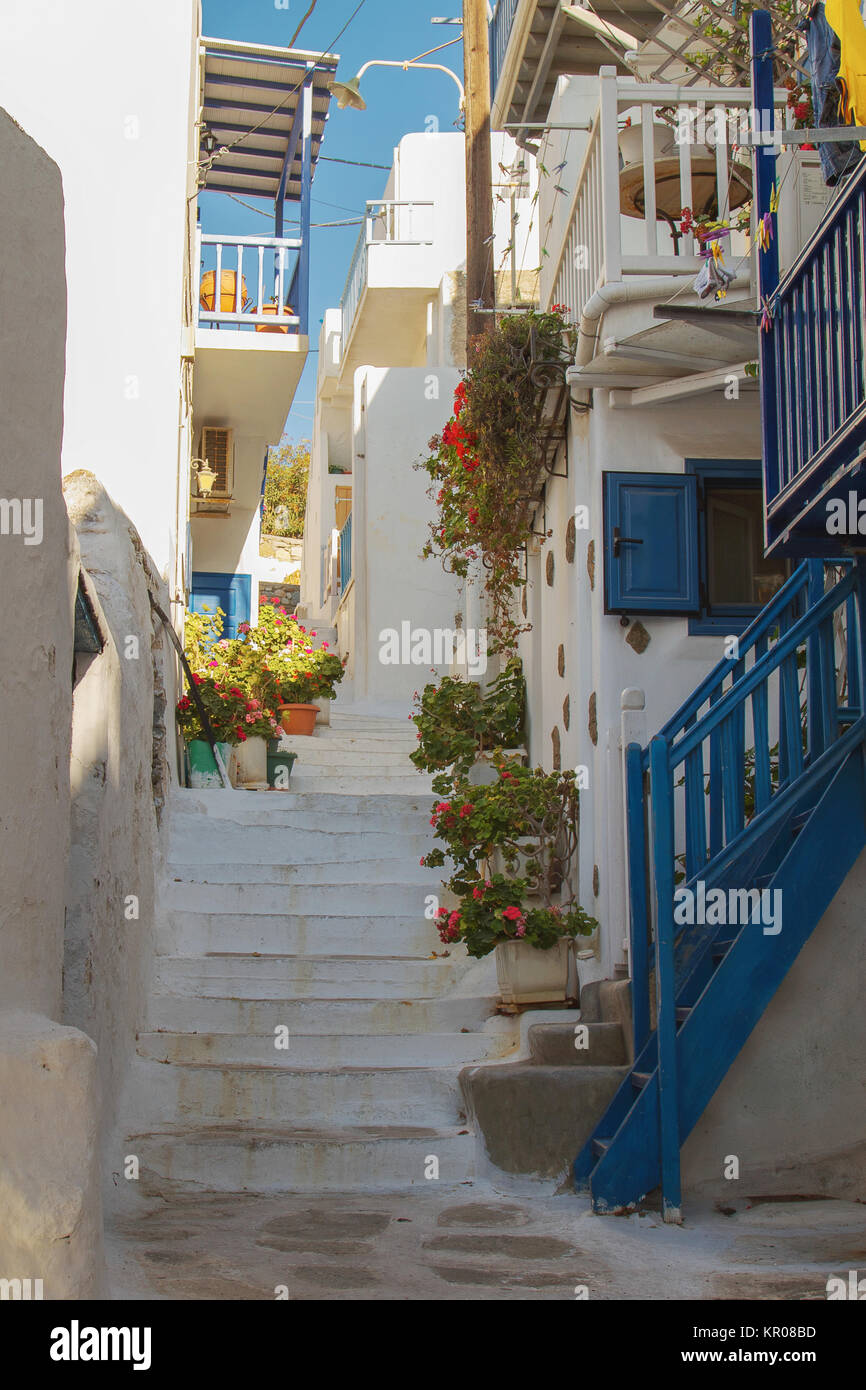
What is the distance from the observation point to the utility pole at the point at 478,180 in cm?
1230

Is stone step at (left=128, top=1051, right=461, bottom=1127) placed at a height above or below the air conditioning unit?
below

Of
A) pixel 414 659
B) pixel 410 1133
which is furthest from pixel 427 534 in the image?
pixel 410 1133

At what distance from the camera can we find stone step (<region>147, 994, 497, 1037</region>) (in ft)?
25.4

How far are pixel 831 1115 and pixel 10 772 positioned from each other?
4.11m

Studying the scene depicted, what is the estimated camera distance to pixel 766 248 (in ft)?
20.3

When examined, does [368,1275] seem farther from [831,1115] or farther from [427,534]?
[427,534]

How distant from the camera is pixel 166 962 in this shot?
8227 millimetres

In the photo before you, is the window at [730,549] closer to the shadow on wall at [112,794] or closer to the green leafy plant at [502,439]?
the green leafy plant at [502,439]

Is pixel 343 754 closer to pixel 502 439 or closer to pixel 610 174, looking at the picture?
pixel 502 439

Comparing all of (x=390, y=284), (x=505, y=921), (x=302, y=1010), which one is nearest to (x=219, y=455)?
(x=390, y=284)

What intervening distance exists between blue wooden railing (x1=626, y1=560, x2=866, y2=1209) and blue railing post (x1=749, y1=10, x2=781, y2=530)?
662mm

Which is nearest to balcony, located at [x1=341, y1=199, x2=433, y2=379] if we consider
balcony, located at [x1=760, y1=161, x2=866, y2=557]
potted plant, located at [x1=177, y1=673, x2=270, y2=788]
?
potted plant, located at [x1=177, y1=673, x2=270, y2=788]

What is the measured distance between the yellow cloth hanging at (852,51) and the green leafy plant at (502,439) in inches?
112

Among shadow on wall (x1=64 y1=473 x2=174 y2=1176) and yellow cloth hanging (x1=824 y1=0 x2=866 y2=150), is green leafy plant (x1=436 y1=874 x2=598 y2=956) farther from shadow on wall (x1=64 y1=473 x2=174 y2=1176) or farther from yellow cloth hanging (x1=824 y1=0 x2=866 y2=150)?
yellow cloth hanging (x1=824 y1=0 x2=866 y2=150)
